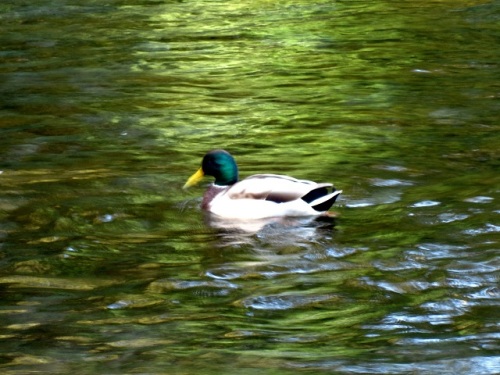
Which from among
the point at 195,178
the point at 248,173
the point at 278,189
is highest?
the point at 278,189

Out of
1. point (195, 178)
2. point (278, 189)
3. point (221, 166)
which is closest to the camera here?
point (278, 189)

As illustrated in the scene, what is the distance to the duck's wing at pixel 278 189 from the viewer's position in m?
8.99

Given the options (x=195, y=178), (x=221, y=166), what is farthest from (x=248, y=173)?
(x=221, y=166)

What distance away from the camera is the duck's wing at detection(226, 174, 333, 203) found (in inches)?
354

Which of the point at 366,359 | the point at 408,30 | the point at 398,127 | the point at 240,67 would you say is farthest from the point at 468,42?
the point at 366,359

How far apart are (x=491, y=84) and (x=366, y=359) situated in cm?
833

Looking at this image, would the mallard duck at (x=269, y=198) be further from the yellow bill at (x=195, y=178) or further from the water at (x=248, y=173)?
the yellow bill at (x=195, y=178)

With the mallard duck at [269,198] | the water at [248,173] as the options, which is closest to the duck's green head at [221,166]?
the mallard duck at [269,198]

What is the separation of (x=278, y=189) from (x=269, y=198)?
0.10 meters

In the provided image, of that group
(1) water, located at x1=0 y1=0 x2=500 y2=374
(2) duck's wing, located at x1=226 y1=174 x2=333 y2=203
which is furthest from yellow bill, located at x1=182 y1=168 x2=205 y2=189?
(2) duck's wing, located at x1=226 y1=174 x2=333 y2=203

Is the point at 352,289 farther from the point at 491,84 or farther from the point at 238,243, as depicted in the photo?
the point at 491,84

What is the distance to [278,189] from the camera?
9.05 metres

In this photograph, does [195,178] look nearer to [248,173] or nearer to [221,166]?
[221,166]

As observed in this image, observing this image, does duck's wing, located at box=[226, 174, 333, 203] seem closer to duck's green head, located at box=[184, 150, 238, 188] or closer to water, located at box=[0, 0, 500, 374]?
water, located at box=[0, 0, 500, 374]
